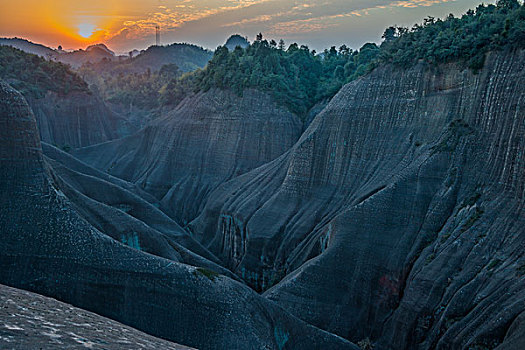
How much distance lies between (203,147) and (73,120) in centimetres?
2390

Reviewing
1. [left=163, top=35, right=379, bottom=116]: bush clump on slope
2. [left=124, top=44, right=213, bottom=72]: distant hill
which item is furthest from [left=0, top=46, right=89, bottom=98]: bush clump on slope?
[left=124, top=44, right=213, bottom=72]: distant hill

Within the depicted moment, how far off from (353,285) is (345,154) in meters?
10.2

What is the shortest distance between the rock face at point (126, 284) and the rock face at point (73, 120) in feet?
139

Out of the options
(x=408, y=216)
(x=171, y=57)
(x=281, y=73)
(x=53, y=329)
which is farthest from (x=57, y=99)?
(x=171, y=57)

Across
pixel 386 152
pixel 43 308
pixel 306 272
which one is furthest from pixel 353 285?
pixel 43 308

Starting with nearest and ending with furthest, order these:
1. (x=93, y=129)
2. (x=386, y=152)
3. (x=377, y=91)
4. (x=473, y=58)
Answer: (x=473, y=58)
(x=386, y=152)
(x=377, y=91)
(x=93, y=129)

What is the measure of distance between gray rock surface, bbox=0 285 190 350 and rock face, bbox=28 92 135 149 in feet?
164

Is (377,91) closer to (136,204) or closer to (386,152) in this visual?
(386,152)

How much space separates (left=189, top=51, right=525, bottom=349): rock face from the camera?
62.7ft

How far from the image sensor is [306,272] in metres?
24.1

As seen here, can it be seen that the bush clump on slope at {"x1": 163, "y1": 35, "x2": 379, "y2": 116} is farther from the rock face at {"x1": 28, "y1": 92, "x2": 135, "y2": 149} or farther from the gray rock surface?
the gray rock surface

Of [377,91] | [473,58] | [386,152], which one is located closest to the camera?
[473,58]

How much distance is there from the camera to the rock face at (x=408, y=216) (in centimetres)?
1911

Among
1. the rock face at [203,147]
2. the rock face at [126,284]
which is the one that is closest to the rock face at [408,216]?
the rock face at [126,284]
